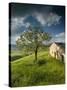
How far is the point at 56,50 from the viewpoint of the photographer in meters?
2.30

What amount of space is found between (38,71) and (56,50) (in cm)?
29

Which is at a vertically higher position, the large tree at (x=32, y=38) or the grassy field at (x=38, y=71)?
the large tree at (x=32, y=38)

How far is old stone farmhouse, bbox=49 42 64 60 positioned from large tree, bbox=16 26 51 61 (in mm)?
108

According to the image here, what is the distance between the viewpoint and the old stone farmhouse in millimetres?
Answer: 2283

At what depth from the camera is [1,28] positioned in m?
2.17

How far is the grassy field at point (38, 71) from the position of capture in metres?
2.17

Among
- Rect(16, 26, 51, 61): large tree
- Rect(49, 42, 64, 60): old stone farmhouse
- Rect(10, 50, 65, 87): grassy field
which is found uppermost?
Rect(16, 26, 51, 61): large tree

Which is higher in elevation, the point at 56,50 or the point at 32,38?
the point at 32,38

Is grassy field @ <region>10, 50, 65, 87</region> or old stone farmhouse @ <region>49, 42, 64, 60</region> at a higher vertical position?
old stone farmhouse @ <region>49, 42, 64, 60</region>

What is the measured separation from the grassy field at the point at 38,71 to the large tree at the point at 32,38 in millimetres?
89

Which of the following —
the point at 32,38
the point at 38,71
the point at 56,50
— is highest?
the point at 32,38

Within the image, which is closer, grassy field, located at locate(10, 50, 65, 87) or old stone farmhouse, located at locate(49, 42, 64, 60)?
grassy field, located at locate(10, 50, 65, 87)

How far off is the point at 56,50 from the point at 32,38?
28cm

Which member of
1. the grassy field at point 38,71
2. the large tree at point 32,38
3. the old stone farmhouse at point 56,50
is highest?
the large tree at point 32,38
